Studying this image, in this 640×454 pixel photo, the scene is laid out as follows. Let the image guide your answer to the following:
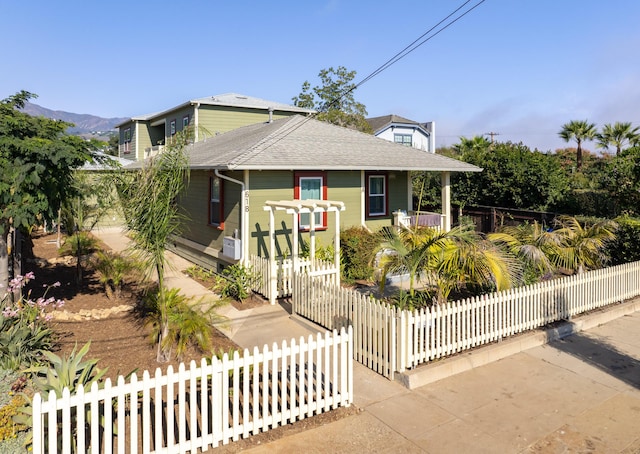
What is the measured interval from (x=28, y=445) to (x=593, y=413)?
21.6 feet

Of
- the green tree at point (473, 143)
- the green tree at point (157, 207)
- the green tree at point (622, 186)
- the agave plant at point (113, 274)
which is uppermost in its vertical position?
the green tree at point (473, 143)

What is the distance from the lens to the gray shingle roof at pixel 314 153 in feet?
39.5

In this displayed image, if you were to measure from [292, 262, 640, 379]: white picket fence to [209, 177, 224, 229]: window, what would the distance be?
4.48m

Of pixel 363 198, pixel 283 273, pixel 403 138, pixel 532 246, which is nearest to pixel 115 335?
pixel 283 273

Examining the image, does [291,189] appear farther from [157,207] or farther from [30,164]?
[30,164]

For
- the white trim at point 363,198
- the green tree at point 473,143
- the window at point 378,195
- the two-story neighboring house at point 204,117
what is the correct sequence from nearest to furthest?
the white trim at point 363,198
the window at point 378,195
the two-story neighboring house at point 204,117
the green tree at point 473,143

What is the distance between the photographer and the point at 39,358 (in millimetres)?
6785

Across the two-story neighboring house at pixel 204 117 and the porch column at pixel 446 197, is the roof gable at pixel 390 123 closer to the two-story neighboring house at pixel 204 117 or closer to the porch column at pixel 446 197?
the two-story neighboring house at pixel 204 117

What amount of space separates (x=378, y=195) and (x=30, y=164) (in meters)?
10.4

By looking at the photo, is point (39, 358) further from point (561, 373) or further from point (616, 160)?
point (616, 160)

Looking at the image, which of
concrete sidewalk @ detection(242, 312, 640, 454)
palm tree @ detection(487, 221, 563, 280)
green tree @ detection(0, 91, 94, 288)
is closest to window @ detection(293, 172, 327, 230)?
palm tree @ detection(487, 221, 563, 280)

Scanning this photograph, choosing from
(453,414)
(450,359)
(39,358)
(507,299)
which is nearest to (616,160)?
(507,299)

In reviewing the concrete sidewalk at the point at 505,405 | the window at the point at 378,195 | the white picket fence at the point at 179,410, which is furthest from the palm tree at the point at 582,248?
the white picket fence at the point at 179,410

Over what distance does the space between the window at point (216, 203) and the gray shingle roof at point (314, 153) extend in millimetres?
738
